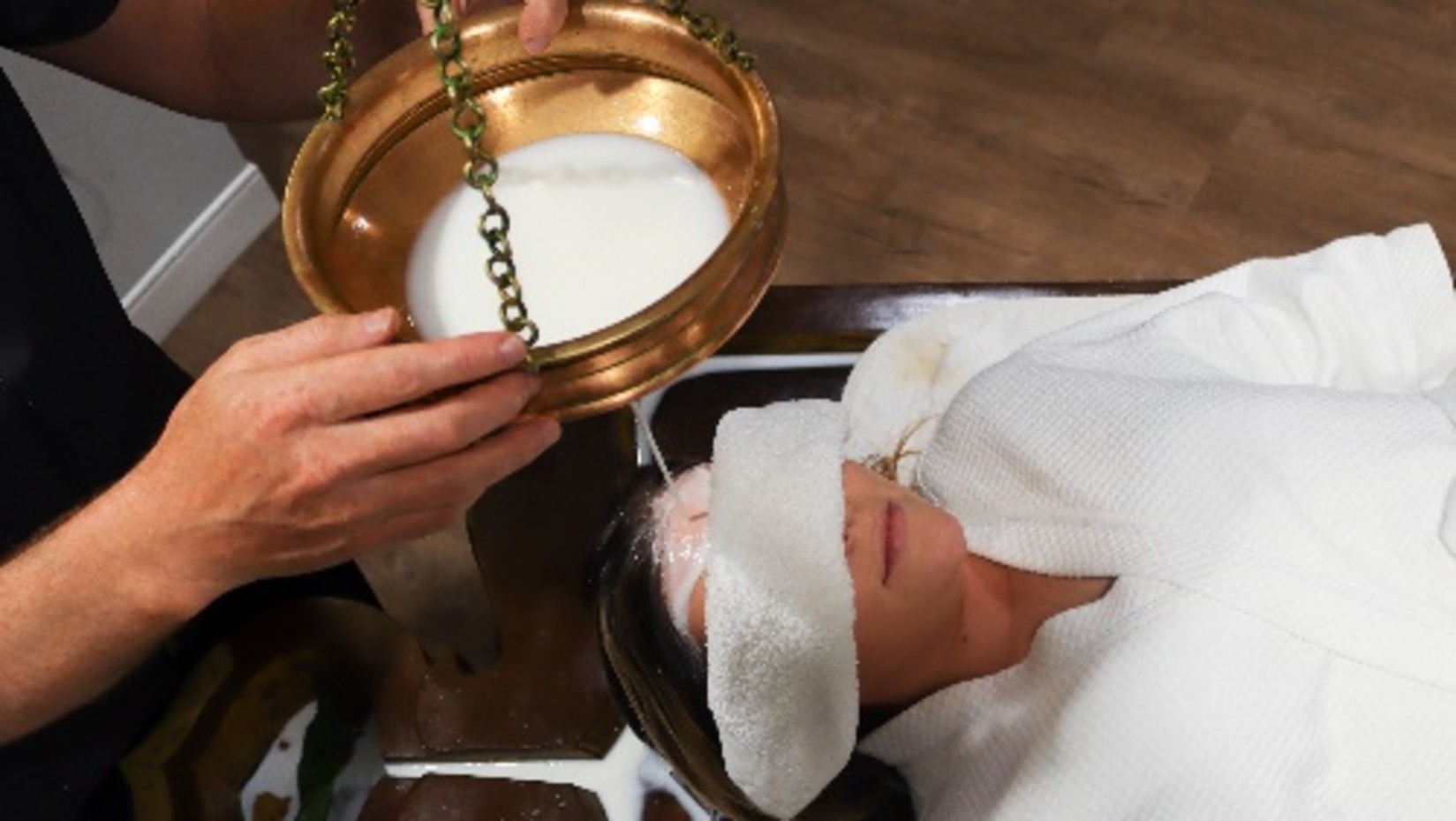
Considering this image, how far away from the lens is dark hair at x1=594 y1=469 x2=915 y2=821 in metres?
1.19

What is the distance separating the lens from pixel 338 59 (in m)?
0.81

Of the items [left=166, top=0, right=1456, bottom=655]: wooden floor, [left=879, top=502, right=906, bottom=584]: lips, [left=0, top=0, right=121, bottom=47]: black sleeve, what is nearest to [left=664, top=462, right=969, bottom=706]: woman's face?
[left=879, top=502, right=906, bottom=584]: lips

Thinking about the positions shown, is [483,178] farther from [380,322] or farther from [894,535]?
[894,535]

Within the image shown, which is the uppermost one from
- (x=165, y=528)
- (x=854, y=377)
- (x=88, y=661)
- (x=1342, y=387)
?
(x=165, y=528)

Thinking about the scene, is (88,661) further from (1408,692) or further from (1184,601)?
(1408,692)

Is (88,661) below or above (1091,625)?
above

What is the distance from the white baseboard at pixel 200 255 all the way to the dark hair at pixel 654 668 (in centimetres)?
145

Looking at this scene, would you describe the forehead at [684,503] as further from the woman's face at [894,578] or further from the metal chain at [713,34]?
the metal chain at [713,34]

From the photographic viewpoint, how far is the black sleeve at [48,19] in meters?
1.12

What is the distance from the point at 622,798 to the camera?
4.17 ft

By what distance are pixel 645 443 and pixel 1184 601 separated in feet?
1.65

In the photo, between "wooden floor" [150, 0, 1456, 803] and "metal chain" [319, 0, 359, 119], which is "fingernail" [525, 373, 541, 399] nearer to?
"metal chain" [319, 0, 359, 119]

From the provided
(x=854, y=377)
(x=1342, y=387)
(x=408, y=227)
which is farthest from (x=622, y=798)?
(x=1342, y=387)

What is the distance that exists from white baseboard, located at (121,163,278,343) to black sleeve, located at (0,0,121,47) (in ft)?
4.24
